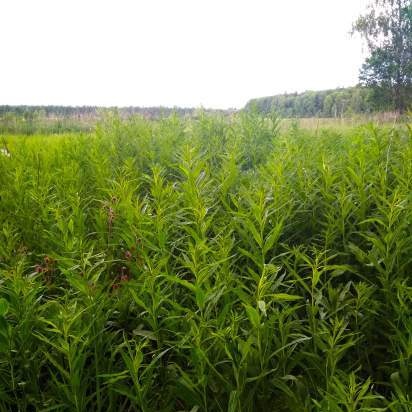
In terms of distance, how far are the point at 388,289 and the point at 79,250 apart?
1.34 m

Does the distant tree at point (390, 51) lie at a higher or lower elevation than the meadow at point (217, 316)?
higher

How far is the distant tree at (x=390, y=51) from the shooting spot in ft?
136

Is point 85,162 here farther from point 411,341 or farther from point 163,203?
point 411,341

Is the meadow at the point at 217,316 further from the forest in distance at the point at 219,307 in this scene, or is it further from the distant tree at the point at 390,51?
the distant tree at the point at 390,51

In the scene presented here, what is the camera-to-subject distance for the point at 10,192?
11.4ft

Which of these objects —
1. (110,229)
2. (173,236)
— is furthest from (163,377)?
(110,229)

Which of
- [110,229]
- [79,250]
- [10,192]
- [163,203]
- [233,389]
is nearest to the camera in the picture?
[233,389]

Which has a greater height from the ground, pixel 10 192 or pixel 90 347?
pixel 10 192

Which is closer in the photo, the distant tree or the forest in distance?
the forest in distance

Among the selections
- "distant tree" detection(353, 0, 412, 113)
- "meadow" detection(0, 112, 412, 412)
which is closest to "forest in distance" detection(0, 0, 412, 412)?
"meadow" detection(0, 112, 412, 412)

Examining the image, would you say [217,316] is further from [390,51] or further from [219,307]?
[390,51]

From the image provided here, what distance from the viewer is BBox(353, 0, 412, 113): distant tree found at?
4138 centimetres

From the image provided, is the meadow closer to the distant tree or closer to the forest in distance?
the forest in distance

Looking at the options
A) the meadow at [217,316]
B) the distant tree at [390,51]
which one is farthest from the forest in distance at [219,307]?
the distant tree at [390,51]
